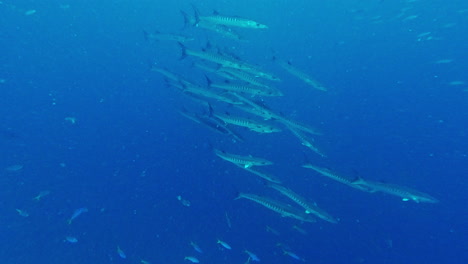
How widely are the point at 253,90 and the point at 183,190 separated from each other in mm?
4225

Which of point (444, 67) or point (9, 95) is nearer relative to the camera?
point (9, 95)

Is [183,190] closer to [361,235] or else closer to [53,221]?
[53,221]

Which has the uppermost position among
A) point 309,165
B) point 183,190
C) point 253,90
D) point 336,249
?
point 253,90

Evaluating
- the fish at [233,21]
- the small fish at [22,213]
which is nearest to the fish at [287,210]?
the fish at [233,21]

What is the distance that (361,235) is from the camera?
10.1 meters

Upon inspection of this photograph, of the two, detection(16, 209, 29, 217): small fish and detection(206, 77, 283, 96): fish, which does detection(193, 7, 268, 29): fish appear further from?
detection(16, 209, 29, 217): small fish

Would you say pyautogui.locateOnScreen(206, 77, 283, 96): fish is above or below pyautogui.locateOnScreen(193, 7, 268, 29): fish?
below

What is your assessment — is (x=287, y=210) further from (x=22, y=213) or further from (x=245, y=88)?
(x=22, y=213)

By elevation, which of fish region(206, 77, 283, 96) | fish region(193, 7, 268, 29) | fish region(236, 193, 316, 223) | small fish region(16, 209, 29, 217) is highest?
fish region(193, 7, 268, 29)

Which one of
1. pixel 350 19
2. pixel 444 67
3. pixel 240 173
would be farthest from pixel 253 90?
pixel 350 19

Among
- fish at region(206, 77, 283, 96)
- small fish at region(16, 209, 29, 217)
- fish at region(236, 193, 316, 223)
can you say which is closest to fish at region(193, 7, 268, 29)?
fish at region(206, 77, 283, 96)

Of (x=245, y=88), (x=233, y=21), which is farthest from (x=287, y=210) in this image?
(x=233, y=21)

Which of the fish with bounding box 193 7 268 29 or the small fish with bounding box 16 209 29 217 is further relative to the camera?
the small fish with bounding box 16 209 29 217

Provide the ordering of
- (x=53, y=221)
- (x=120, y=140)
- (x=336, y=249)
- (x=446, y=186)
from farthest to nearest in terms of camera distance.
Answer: (x=446, y=186)
(x=120, y=140)
(x=336, y=249)
(x=53, y=221)
